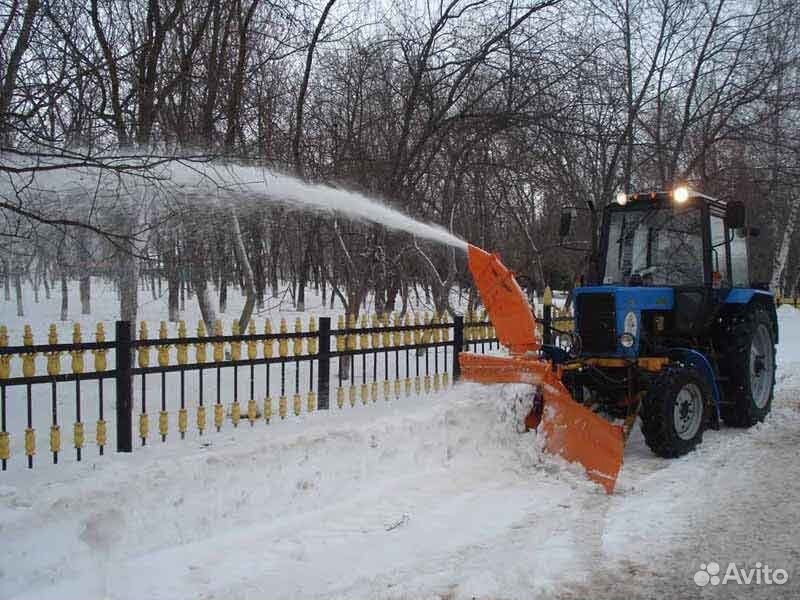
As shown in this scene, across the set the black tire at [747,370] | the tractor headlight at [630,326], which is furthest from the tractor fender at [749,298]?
the tractor headlight at [630,326]

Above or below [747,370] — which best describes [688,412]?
below

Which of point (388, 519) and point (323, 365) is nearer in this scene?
point (388, 519)

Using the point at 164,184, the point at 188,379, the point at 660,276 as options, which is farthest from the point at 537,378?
the point at 188,379

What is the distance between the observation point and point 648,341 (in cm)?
708

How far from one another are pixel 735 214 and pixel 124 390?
6.25m

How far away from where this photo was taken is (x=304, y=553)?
13.9ft

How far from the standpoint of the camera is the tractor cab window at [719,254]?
7492mm

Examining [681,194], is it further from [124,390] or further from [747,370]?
[124,390]

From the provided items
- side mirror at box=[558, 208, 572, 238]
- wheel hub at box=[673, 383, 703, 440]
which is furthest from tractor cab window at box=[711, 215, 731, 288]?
side mirror at box=[558, 208, 572, 238]

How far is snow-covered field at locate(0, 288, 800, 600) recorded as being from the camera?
3869 millimetres

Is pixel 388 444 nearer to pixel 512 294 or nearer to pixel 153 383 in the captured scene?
pixel 512 294

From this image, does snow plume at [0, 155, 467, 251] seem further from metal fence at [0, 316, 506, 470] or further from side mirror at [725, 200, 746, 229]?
side mirror at [725, 200, 746, 229]

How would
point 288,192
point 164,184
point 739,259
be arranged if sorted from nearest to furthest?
point 164,184 < point 288,192 < point 739,259

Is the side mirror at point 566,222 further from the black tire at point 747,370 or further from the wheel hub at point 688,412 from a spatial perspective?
the black tire at point 747,370
